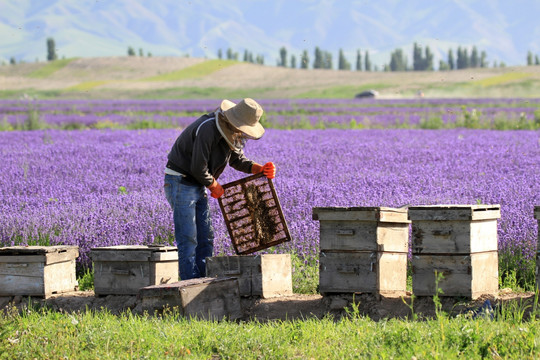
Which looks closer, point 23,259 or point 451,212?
point 451,212

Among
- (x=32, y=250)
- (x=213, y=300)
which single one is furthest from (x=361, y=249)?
Answer: (x=32, y=250)

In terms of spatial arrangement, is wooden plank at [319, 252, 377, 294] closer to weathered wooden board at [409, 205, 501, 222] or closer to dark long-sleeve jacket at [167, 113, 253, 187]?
weathered wooden board at [409, 205, 501, 222]

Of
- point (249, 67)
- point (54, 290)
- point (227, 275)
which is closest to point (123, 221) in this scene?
point (54, 290)

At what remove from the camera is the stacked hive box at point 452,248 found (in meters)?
5.78

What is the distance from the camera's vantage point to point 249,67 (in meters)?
106

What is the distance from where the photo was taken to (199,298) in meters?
6.05

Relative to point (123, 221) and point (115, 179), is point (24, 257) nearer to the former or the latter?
point (123, 221)

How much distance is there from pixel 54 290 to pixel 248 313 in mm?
1707

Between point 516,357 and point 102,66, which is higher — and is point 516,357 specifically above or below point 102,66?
below

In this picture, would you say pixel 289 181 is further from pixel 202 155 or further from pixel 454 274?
pixel 454 274

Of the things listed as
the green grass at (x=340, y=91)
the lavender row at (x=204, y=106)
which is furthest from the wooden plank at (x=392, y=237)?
the green grass at (x=340, y=91)

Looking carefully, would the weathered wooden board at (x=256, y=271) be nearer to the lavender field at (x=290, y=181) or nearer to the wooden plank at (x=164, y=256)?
the wooden plank at (x=164, y=256)

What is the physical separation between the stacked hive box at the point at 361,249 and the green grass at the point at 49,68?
95505 millimetres

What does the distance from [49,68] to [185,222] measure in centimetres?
10123
